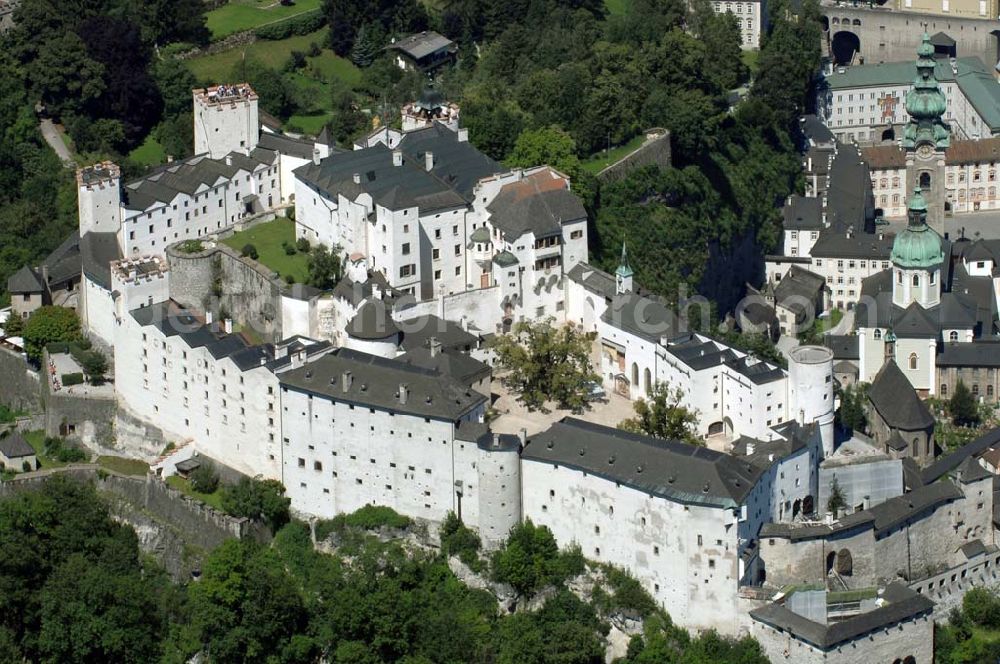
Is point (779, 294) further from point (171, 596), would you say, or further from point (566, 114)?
point (171, 596)

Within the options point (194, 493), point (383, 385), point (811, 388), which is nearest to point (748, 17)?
point (811, 388)

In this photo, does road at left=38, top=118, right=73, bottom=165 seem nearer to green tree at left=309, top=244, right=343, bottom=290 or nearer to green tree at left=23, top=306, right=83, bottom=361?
green tree at left=23, top=306, right=83, bottom=361

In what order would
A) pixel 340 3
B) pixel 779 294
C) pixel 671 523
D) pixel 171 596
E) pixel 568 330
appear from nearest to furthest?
pixel 671 523 < pixel 171 596 < pixel 568 330 < pixel 779 294 < pixel 340 3

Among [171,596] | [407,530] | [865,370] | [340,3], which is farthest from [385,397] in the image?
[340,3]

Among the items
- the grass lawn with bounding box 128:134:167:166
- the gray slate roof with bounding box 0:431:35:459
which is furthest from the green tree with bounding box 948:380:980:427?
the gray slate roof with bounding box 0:431:35:459

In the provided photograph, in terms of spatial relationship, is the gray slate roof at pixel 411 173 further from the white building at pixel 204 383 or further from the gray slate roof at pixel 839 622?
the gray slate roof at pixel 839 622

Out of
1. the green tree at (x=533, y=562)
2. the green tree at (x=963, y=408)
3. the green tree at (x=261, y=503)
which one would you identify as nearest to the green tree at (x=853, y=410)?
the green tree at (x=963, y=408)

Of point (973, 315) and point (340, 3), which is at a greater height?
point (340, 3)
